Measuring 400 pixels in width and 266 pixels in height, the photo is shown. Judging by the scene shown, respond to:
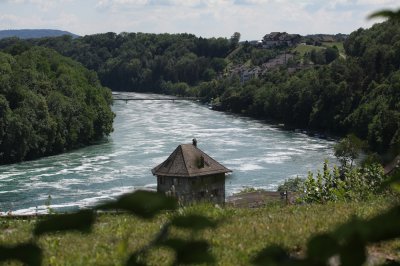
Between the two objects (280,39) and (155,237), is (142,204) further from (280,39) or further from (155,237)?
(280,39)

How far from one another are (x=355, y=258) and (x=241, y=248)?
4.75 metres

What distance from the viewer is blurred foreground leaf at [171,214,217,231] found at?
1532mm

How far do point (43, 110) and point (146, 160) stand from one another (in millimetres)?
18402

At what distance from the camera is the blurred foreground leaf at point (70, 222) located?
1.51m

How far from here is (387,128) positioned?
56.5 metres

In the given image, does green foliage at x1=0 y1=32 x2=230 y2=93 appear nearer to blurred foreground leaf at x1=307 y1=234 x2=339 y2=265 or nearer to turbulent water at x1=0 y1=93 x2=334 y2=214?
turbulent water at x1=0 y1=93 x2=334 y2=214

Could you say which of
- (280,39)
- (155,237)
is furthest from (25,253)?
(280,39)

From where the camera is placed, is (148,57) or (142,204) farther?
(148,57)

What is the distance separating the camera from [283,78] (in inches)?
3969

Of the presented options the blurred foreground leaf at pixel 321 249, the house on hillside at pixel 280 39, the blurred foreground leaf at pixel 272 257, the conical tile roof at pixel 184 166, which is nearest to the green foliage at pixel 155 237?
the blurred foreground leaf at pixel 272 257

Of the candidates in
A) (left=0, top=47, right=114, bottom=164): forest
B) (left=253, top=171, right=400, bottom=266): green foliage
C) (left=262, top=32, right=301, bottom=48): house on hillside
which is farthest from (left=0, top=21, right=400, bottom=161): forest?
(left=0, top=47, right=114, bottom=164): forest

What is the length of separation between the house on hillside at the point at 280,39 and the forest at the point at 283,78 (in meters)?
6.04

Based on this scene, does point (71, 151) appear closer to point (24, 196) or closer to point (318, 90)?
point (24, 196)

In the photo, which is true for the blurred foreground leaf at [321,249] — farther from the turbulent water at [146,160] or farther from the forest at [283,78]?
the turbulent water at [146,160]
